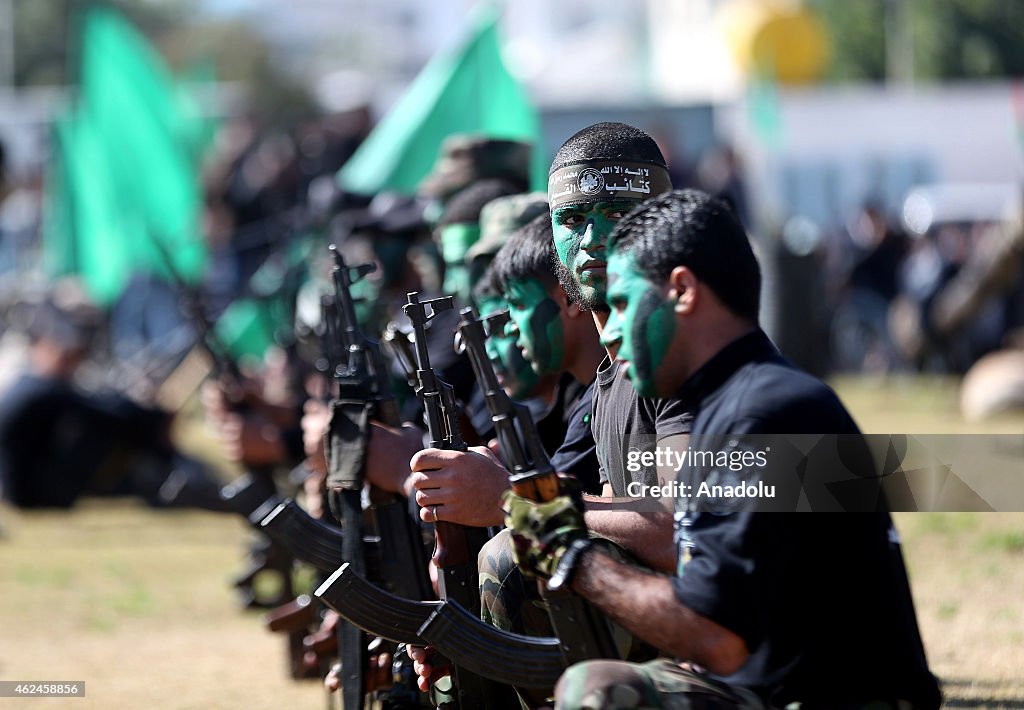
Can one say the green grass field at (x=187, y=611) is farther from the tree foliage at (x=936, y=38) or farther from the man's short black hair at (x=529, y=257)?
the tree foliage at (x=936, y=38)

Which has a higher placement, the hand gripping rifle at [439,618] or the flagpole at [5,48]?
the hand gripping rifle at [439,618]

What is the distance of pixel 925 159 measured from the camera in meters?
27.0

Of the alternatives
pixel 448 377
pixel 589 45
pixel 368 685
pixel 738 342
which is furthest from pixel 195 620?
pixel 589 45

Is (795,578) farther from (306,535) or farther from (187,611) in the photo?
(187,611)

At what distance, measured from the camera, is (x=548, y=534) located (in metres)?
3.46

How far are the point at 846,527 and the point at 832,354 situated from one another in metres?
17.5

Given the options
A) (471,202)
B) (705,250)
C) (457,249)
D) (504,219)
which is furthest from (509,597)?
(471,202)

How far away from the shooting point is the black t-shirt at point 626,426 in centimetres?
384

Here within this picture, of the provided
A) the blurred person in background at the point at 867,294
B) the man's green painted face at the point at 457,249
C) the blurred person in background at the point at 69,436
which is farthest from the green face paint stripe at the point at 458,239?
the blurred person in background at the point at 867,294

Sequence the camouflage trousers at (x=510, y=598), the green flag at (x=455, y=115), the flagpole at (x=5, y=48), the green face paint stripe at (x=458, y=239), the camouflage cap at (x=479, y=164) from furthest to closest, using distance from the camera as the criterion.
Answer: the flagpole at (x=5, y=48)
the green flag at (x=455, y=115)
the camouflage cap at (x=479, y=164)
the green face paint stripe at (x=458, y=239)
the camouflage trousers at (x=510, y=598)

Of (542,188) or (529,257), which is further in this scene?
(542,188)

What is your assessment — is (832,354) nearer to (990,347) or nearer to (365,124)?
(990,347)

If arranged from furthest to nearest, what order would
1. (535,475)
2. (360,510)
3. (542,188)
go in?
(542,188), (360,510), (535,475)

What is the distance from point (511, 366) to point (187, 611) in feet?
13.2
